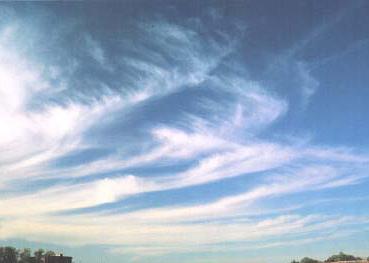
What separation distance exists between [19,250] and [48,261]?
48.8 m

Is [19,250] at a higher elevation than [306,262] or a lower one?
higher

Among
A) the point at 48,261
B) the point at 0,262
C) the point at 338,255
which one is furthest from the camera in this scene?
the point at 338,255

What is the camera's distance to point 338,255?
154 meters

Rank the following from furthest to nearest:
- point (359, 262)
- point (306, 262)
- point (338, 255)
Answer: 1. point (338, 255)
2. point (306, 262)
3. point (359, 262)

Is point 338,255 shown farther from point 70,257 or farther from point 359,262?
point 70,257

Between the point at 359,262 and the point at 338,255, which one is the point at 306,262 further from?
the point at 359,262

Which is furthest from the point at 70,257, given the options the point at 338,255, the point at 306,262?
the point at 338,255

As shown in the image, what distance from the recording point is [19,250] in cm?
11744

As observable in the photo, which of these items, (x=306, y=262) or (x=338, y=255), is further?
(x=338, y=255)

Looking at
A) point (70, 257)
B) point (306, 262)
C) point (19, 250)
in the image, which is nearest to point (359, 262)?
point (70, 257)

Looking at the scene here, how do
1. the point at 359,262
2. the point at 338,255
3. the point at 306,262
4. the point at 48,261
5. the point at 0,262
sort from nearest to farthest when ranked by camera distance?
1. the point at 359,262
2. the point at 48,261
3. the point at 0,262
4. the point at 306,262
5. the point at 338,255

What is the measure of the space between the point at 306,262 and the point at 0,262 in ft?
294

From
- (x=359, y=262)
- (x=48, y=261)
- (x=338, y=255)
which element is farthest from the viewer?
(x=338, y=255)

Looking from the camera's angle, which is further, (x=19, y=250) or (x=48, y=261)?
(x=19, y=250)
